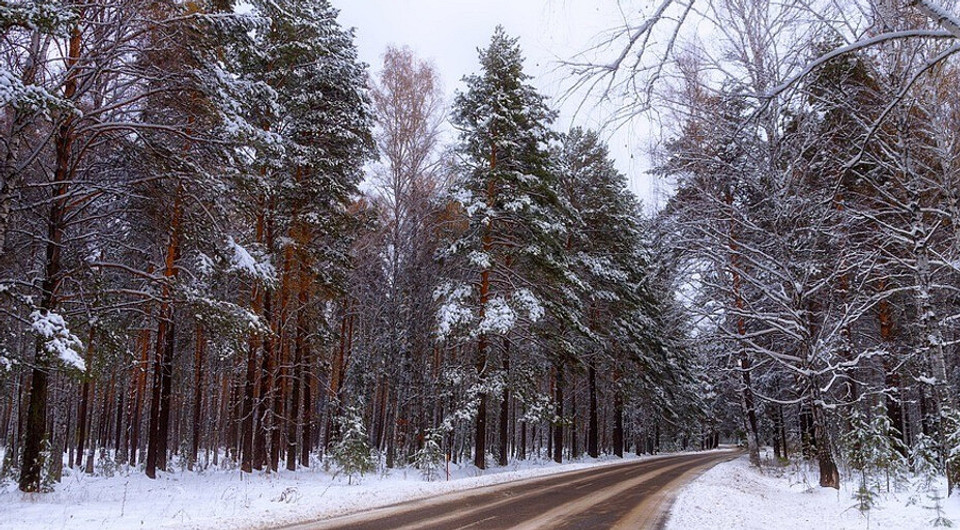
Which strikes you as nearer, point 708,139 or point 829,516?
point 829,516

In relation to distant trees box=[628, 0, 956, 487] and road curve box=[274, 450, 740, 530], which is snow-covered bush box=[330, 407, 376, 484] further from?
distant trees box=[628, 0, 956, 487]

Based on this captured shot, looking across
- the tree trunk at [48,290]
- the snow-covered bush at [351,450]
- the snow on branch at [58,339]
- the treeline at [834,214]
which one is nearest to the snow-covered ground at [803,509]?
the treeline at [834,214]

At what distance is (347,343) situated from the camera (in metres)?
29.4

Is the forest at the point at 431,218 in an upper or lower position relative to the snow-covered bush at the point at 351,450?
upper

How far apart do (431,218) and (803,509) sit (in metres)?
14.5

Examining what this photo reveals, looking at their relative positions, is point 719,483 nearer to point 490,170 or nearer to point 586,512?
point 586,512

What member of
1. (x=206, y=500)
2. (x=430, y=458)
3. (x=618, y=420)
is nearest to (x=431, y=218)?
(x=430, y=458)

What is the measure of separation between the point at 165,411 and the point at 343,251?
7477 millimetres

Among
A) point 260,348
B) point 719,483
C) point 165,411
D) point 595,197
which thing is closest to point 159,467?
point 165,411

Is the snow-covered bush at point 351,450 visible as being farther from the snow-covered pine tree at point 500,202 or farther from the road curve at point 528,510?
the snow-covered pine tree at point 500,202

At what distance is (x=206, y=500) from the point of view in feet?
34.0

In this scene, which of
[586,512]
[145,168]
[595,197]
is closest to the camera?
[586,512]

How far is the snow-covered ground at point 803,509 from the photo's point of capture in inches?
336

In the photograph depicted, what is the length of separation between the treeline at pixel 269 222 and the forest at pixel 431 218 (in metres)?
0.11
